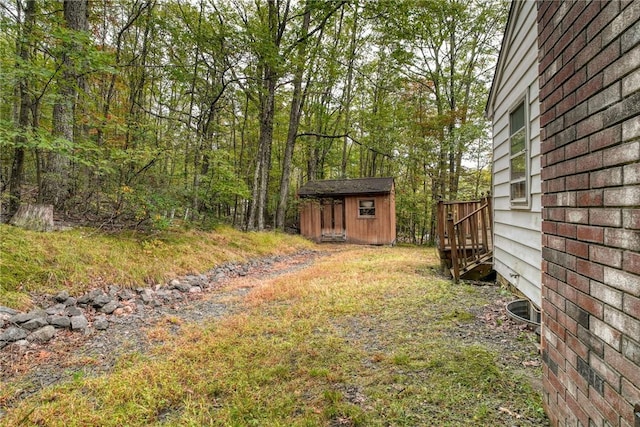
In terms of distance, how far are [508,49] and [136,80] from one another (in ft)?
40.4

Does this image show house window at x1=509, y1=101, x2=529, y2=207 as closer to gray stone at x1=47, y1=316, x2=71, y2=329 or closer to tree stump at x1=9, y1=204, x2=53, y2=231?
gray stone at x1=47, y1=316, x2=71, y2=329

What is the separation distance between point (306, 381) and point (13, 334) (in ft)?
9.77

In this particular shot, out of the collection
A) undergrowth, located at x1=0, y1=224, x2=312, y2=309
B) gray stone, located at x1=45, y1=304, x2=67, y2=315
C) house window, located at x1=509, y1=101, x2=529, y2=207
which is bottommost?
gray stone, located at x1=45, y1=304, x2=67, y2=315

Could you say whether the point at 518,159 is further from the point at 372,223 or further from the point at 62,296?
the point at 372,223

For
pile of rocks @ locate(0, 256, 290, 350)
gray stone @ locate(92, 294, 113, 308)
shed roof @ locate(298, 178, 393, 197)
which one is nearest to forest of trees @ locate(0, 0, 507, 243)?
shed roof @ locate(298, 178, 393, 197)

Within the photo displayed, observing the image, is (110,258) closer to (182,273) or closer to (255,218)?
(182,273)

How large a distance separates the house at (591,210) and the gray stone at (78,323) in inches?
174

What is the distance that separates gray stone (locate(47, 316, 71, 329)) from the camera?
345cm

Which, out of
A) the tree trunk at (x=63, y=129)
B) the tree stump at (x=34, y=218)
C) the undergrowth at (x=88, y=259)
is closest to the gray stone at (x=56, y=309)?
the undergrowth at (x=88, y=259)

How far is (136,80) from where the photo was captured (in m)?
11.7

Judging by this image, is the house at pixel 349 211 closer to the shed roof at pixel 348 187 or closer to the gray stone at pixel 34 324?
the shed roof at pixel 348 187

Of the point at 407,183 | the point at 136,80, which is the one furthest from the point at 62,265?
the point at 407,183

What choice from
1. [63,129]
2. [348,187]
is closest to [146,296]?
[63,129]

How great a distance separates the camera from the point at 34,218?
491 cm
